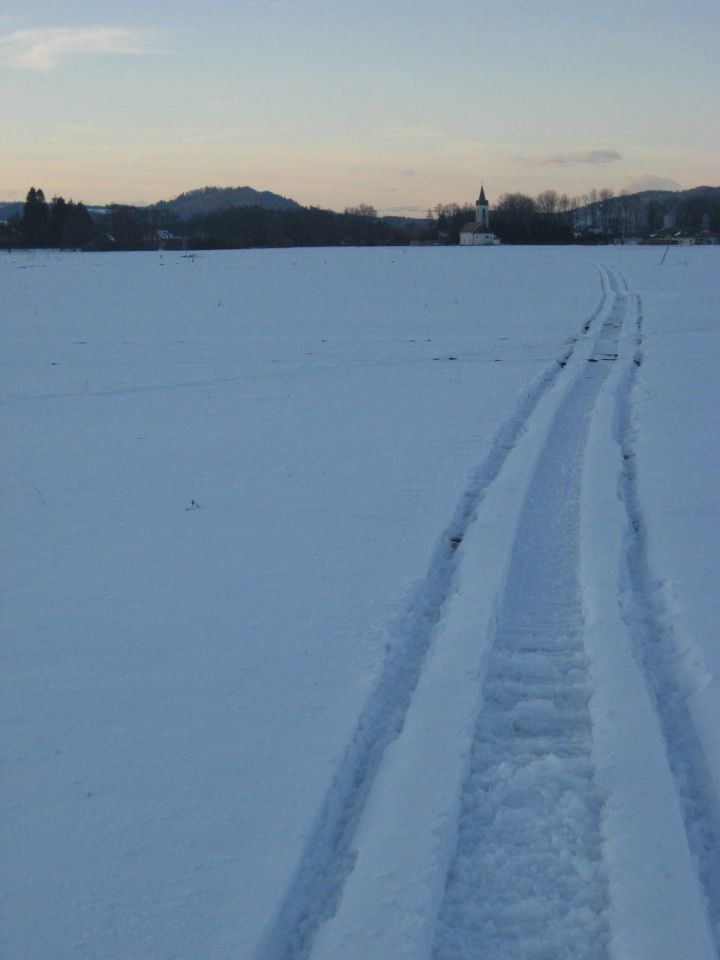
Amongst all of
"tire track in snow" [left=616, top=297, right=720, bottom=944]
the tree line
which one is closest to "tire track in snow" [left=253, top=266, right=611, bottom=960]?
"tire track in snow" [left=616, top=297, right=720, bottom=944]

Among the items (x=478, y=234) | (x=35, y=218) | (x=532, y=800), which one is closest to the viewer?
(x=532, y=800)

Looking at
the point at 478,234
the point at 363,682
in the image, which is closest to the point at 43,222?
the point at 478,234

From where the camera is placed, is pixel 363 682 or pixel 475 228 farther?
pixel 475 228

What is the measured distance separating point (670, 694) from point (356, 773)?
163 centimetres

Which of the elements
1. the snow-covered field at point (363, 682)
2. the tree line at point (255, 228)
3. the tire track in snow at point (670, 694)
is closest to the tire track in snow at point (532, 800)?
the snow-covered field at point (363, 682)

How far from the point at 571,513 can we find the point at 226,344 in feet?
38.0

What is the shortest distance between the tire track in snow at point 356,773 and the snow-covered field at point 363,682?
0.01 m

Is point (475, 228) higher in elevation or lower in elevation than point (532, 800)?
higher

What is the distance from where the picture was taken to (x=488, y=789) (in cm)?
352

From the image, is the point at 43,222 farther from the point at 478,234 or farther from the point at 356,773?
the point at 356,773

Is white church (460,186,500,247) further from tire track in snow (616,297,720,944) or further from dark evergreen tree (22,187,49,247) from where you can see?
tire track in snow (616,297,720,944)

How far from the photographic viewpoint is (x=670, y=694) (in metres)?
4.21

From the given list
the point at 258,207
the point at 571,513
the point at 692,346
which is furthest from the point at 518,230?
the point at 571,513

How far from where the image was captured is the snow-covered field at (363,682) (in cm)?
294
